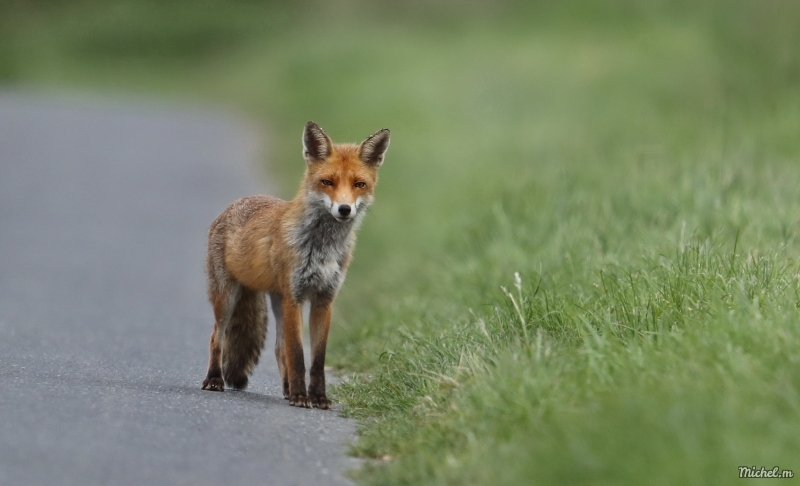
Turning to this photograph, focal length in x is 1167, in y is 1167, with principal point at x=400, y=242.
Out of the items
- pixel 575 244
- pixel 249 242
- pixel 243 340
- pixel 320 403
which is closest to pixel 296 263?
pixel 249 242

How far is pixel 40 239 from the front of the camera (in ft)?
43.2

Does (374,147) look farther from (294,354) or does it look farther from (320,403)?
(320,403)

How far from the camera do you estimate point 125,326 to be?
9.44 metres

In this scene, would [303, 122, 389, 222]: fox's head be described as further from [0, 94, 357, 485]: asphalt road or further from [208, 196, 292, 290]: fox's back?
[0, 94, 357, 485]: asphalt road

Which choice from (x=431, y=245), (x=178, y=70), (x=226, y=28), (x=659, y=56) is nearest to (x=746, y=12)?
(x=659, y=56)

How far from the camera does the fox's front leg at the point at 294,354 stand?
6.68m

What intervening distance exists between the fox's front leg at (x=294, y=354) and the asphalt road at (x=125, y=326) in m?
0.10

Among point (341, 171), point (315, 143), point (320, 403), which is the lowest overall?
point (320, 403)

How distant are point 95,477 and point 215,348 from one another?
2.38 meters

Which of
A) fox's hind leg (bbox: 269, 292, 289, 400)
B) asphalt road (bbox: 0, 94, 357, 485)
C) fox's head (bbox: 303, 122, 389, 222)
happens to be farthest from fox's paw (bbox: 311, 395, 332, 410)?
fox's head (bbox: 303, 122, 389, 222)

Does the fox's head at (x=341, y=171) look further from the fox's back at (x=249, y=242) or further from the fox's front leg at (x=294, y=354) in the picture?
the fox's front leg at (x=294, y=354)

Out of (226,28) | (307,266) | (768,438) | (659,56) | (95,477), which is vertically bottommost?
(95,477)

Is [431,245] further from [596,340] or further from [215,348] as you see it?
[596,340]

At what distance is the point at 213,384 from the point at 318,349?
755 millimetres
